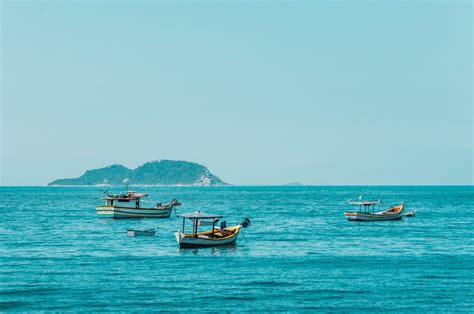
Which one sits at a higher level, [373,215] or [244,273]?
[373,215]

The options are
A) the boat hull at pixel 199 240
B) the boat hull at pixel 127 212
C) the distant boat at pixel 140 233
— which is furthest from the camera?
the boat hull at pixel 127 212

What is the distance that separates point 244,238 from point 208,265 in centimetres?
2062

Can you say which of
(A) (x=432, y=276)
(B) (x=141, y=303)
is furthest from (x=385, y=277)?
(B) (x=141, y=303)

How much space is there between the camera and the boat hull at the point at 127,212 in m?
103

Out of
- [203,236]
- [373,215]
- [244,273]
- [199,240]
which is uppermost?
[373,215]

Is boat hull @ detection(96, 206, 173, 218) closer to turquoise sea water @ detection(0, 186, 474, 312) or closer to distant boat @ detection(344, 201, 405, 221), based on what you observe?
turquoise sea water @ detection(0, 186, 474, 312)

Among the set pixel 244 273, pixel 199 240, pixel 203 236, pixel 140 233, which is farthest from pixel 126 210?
pixel 244 273

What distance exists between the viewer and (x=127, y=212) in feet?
344

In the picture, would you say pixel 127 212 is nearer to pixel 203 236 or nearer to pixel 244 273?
pixel 203 236

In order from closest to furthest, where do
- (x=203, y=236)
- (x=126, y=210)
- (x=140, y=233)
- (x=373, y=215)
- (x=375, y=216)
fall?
(x=203, y=236) → (x=140, y=233) → (x=373, y=215) → (x=375, y=216) → (x=126, y=210)

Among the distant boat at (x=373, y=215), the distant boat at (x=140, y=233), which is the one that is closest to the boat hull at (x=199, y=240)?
the distant boat at (x=140, y=233)

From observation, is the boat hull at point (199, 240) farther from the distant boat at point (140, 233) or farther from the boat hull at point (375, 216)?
the boat hull at point (375, 216)

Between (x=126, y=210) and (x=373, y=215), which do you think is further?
(x=126, y=210)

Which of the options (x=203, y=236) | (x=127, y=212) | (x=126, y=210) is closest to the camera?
(x=203, y=236)
